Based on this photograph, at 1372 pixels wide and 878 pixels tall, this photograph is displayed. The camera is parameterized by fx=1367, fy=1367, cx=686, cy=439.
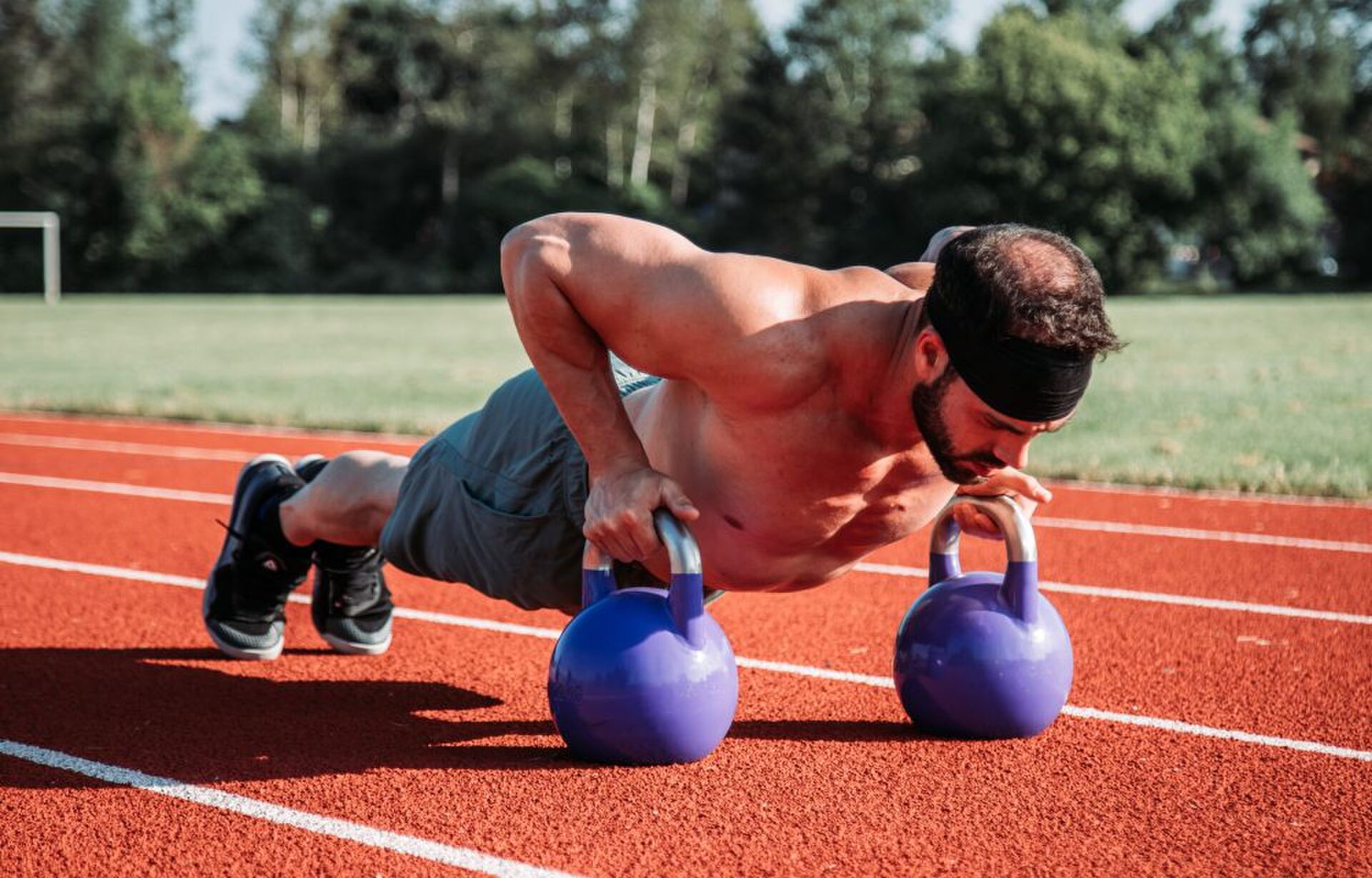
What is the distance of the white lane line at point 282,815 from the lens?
267 centimetres

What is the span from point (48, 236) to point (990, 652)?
41.1 metres

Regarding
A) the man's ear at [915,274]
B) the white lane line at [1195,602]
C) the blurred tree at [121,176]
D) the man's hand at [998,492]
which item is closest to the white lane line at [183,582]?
the white lane line at [1195,602]

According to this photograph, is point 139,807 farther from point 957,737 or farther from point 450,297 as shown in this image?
point 450,297

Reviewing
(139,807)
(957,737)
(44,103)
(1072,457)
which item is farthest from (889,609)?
(44,103)

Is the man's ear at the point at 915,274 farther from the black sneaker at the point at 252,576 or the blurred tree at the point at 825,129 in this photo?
the blurred tree at the point at 825,129

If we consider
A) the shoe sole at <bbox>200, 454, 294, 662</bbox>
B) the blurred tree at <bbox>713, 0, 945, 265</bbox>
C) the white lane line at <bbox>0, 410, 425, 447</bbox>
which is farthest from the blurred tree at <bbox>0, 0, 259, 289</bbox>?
the shoe sole at <bbox>200, 454, 294, 662</bbox>

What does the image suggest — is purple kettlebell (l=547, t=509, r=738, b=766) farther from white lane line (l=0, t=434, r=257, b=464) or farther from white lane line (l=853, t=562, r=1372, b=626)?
white lane line (l=0, t=434, r=257, b=464)

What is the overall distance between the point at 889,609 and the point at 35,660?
2.91m

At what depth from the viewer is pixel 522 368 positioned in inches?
637

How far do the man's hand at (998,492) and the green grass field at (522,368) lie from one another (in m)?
4.85

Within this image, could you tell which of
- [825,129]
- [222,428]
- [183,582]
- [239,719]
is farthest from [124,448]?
[825,129]

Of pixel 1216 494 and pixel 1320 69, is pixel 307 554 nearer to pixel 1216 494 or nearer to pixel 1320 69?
pixel 1216 494

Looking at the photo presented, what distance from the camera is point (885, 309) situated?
9.76ft

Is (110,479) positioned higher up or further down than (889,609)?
further down
